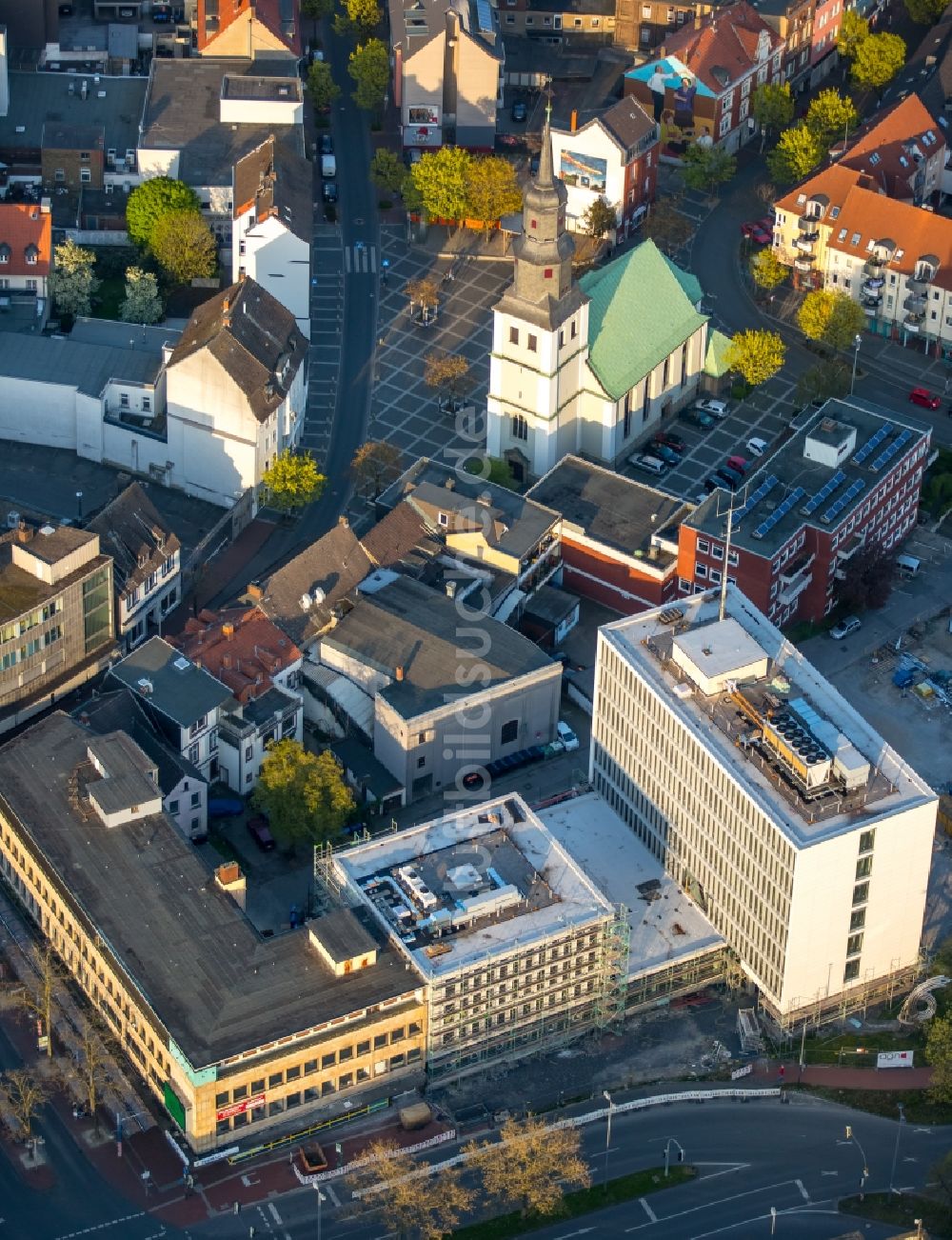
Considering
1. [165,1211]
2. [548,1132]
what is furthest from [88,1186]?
[548,1132]

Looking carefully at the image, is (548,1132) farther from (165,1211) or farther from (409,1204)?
(165,1211)

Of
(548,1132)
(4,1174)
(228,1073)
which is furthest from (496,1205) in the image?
(4,1174)

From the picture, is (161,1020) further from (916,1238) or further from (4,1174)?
(916,1238)

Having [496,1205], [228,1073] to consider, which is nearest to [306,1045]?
[228,1073]

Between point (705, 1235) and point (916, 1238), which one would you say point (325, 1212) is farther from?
point (916, 1238)

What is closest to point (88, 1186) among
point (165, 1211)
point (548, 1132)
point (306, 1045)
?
point (165, 1211)
